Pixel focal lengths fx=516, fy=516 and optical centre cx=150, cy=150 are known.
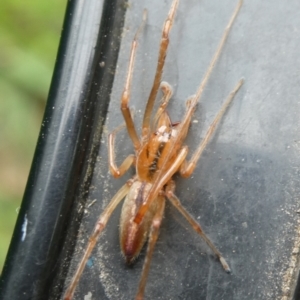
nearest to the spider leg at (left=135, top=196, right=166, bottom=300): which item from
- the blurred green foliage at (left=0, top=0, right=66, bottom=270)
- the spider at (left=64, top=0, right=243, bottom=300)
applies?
the spider at (left=64, top=0, right=243, bottom=300)

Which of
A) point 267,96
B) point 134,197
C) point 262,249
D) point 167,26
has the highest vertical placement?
point 167,26

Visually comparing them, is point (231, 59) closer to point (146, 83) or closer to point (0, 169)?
point (146, 83)

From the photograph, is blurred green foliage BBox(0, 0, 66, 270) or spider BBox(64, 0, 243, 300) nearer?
spider BBox(64, 0, 243, 300)

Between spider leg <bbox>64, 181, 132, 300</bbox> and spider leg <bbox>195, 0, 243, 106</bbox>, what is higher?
spider leg <bbox>195, 0, 243, 106</bbox>

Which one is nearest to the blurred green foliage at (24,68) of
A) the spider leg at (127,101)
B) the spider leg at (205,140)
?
the spider leg at (127,101)

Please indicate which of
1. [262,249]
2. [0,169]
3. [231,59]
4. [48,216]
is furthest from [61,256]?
[0,169]

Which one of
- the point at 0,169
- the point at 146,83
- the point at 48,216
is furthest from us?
the point at 0,169

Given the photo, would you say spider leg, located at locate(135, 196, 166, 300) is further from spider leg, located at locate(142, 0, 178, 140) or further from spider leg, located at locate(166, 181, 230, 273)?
spider leg, located at locate(142, 0, 178, 140)

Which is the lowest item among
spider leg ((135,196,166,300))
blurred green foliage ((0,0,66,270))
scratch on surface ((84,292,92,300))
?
scratch on surface ((84,292,92,300))
